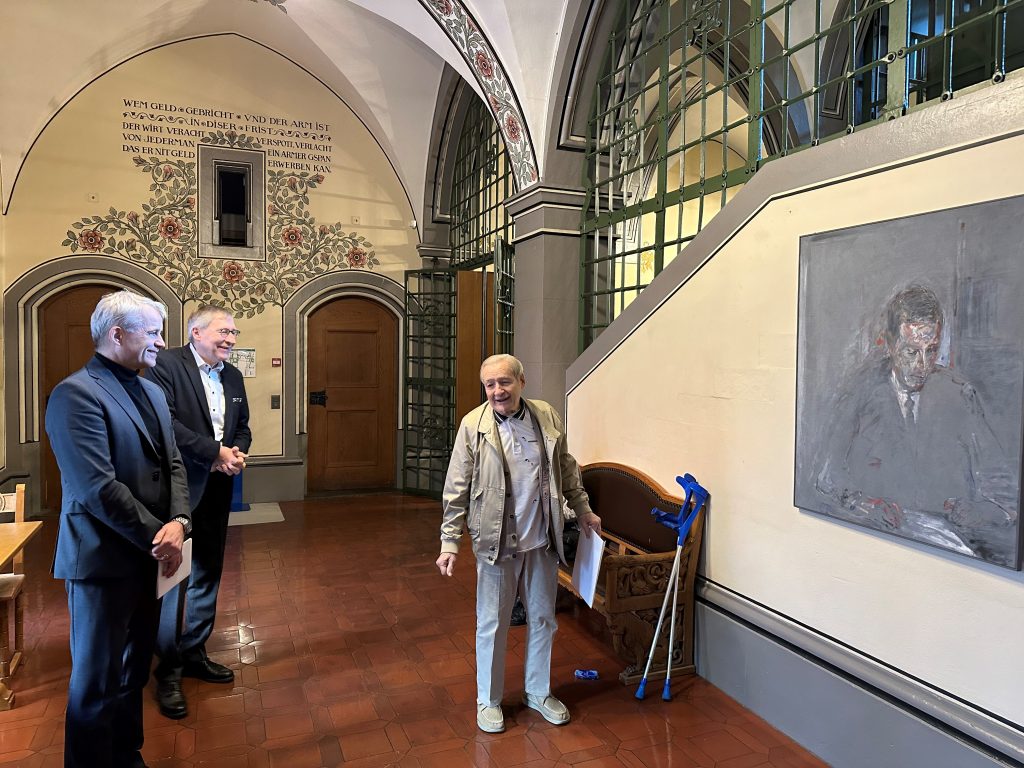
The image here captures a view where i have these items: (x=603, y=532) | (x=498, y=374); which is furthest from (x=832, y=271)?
(x=603, y=532)

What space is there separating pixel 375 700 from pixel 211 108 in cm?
606

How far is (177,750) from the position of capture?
8.87 ft

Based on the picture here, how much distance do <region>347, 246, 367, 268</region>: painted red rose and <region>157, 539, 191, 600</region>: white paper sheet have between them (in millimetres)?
5353

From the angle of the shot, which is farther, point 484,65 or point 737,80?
point 484,65

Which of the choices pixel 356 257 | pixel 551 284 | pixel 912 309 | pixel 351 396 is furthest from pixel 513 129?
pixel 351 396

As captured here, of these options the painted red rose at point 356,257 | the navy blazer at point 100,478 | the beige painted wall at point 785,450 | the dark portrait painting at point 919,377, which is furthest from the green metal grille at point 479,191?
the navy blazer at point 100,478

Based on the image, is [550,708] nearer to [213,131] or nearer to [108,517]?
[108,517]

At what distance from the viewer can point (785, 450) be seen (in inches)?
113

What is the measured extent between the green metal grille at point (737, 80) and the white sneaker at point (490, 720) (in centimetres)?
237

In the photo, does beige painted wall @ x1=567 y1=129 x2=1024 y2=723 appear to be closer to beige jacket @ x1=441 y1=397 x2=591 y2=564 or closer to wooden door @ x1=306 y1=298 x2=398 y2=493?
beige jacket @ x1=441 y1=397 x2=591 y2=564

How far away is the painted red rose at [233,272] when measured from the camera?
7.05 m

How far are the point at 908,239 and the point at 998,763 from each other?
160 centimetres

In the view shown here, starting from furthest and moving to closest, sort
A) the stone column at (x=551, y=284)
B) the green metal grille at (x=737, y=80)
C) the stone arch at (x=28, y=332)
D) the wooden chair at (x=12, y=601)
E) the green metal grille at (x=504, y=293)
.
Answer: the stone arch at (x=28, y=332) < the green metal grille at (x=504, y=293) < the stone column at (x=551, y=284) < the wooden chair at (x=12, y=601) < the green metal grille at (x=737, y=80)

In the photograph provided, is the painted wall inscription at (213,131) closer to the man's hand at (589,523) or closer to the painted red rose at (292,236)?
the painted red rose at (292,236)
